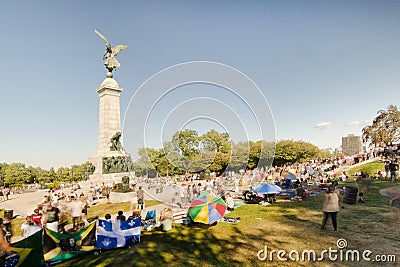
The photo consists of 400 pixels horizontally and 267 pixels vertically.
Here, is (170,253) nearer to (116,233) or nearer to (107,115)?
(116,233)

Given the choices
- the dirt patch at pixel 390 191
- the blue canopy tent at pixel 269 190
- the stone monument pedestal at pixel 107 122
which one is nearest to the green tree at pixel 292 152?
the dirt patch at pixel 390 191

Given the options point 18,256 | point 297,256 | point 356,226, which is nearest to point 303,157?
point 356,226

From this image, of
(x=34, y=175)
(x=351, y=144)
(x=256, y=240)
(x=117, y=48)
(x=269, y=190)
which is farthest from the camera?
(x=34, y=175)

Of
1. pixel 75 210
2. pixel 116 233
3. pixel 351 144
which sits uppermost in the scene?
pixel 351 144

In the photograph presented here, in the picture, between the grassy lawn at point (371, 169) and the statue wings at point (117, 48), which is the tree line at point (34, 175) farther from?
the grassy lawn at point (371, 169)

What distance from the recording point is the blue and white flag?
7.61 m

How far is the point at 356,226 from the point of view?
9.52 m

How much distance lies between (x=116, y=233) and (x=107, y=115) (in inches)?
864

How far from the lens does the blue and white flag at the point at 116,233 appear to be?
300 inches

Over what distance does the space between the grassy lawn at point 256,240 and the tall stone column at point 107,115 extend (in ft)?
63.7

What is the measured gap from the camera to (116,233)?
25.5 feet

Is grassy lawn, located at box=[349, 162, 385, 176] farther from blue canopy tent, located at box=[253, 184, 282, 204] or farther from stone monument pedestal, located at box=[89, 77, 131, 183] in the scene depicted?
stone monument pedestal, located at box=[89, 77, 131, 183]

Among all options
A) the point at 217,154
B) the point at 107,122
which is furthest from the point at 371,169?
the point at 217,154

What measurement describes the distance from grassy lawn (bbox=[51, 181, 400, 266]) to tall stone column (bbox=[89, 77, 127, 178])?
1942 cm
